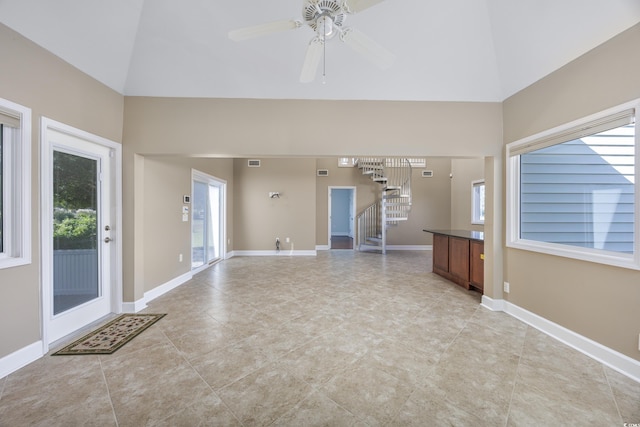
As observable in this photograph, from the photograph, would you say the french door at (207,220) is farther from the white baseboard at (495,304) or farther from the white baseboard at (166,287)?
the white baseboard at (495,304)

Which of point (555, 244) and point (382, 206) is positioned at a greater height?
point (382, 206)

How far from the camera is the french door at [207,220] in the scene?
525 cm

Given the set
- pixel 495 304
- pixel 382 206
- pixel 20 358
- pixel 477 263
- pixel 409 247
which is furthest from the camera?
pixel 409 247

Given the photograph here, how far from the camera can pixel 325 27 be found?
168 centimetres

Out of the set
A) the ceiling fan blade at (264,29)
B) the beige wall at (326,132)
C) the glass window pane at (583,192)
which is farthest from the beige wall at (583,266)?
the ceiling fan blade at (264,29)

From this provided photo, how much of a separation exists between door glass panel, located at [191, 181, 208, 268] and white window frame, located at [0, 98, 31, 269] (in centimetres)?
283

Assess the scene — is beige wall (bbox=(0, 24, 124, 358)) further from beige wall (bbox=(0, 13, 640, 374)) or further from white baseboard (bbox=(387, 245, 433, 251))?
white baseboard (bbox=(387, 245, 433, 251))

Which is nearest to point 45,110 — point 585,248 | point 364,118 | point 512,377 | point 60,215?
point 60,215

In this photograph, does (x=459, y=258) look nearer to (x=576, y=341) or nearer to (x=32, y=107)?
(x=576, y=341)

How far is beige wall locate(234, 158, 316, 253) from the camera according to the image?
7.23 meters

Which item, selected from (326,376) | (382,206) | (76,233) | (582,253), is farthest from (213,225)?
(582,253)

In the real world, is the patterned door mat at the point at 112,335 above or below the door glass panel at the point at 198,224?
below

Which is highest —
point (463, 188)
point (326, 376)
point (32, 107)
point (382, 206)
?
point (32, 107)

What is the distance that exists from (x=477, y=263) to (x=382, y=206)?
3.76 m
